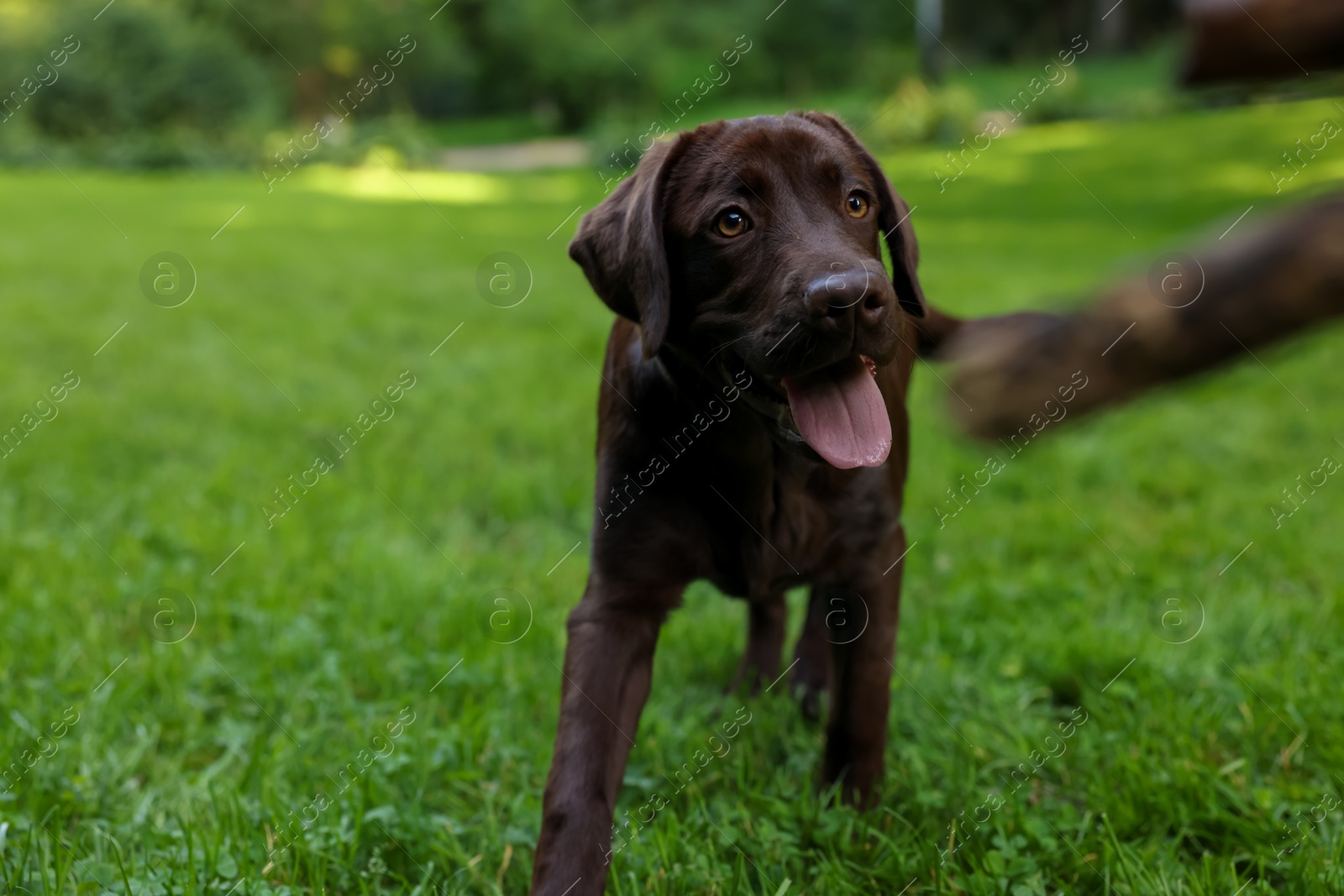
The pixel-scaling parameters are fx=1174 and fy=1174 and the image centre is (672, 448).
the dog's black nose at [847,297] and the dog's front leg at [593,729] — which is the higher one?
the dog's black nose at [847,297]

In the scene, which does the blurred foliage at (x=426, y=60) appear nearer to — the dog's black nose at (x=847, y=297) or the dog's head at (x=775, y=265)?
the dog's head at (x=775, y=265)

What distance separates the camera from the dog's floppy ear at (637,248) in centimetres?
235

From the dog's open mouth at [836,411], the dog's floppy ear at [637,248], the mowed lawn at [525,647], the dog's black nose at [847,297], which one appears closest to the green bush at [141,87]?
the mowed lawn at [525,647]

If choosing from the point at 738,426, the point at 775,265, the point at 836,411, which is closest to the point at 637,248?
the point at 775,265

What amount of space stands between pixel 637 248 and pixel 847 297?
1.72ft

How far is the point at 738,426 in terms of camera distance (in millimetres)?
2502

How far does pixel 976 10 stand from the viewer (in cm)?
4175

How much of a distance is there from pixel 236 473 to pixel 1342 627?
4.08 meters

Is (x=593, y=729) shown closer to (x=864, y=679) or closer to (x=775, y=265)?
(x=864, y=679)

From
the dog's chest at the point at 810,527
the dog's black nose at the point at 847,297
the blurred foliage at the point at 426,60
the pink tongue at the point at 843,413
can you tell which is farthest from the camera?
the blurred foliage at the point at 426,60

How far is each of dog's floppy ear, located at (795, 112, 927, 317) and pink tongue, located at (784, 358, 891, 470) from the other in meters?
0.41

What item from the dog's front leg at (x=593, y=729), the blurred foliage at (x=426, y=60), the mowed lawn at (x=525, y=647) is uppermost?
the dog's front leg at (x=593, y=729)

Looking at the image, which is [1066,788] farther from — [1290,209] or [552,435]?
[552,435]

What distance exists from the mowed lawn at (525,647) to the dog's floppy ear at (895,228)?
0.56 meters
